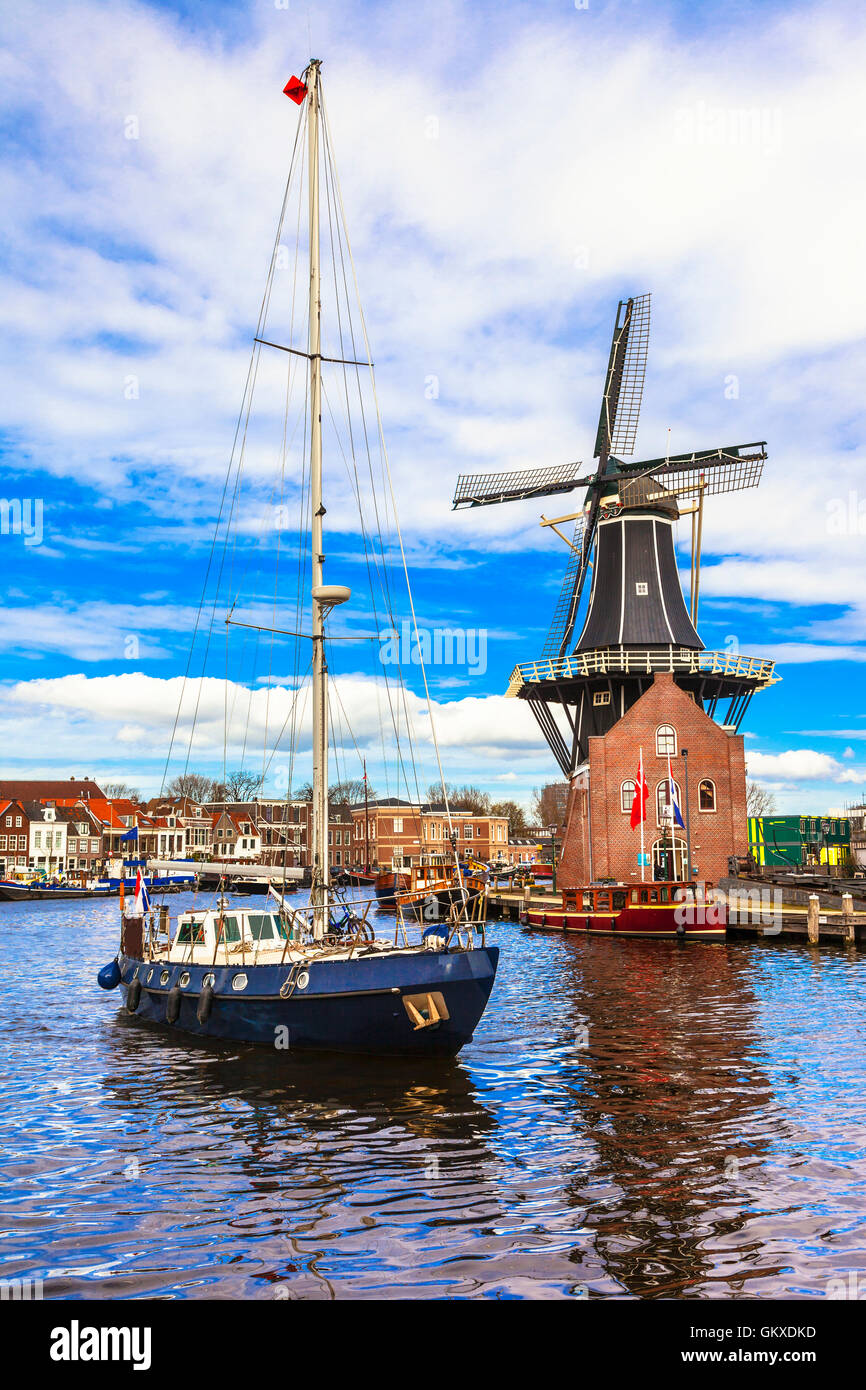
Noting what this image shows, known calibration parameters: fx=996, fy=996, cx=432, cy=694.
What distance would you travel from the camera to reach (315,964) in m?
19.3

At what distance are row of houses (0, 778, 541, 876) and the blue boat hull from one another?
331 feet

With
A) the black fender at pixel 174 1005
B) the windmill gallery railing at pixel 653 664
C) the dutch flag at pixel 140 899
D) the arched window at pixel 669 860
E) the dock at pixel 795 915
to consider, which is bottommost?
the dock at pixel 795 915

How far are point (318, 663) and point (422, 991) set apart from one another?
767 centimetres

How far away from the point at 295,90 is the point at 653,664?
39.5 meters

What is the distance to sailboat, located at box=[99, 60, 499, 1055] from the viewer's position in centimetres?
1872

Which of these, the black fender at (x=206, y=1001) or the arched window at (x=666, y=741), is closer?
the black fender at (x=206, y=1001)

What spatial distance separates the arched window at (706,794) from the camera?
2269 inches

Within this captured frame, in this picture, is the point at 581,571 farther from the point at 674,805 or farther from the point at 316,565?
the point at 316,565

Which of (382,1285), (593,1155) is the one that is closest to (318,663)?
(593,1155)

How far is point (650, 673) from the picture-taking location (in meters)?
58.6

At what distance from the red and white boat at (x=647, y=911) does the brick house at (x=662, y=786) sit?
15.5 ft

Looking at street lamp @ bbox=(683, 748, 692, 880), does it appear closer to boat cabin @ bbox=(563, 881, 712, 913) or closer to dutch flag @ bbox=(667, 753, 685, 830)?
dutch flag @ bbox=(667, 753, 685, 830)

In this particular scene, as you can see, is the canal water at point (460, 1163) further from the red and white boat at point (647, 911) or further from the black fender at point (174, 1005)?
the red and white boat at point (647, 911)

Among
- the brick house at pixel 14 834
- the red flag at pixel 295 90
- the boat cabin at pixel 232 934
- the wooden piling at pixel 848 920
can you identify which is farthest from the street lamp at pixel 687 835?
the brick house at pixel 14 834
